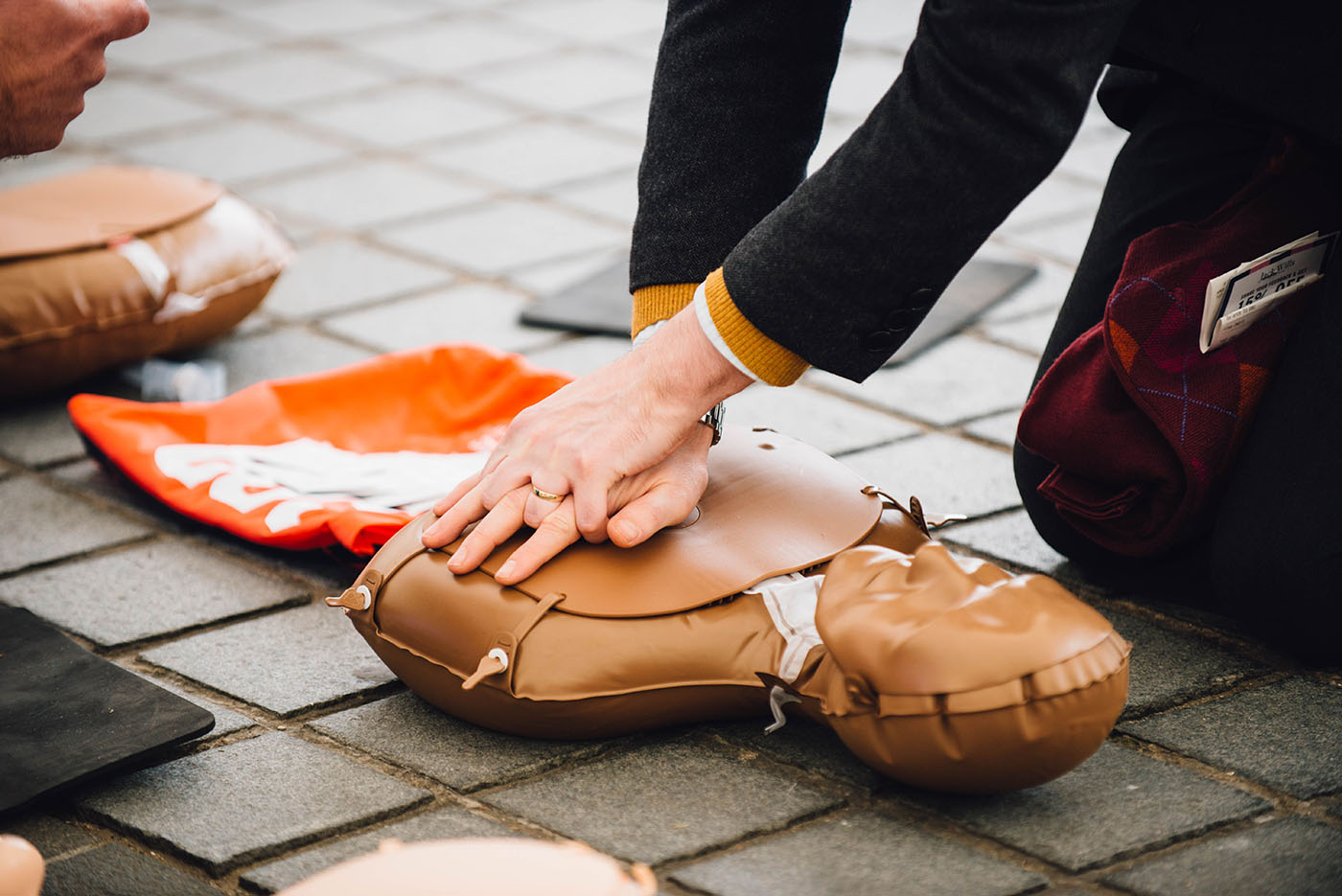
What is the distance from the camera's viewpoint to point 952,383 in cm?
228

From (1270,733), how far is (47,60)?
143cm

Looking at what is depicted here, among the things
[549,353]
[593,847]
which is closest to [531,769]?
[593,847]

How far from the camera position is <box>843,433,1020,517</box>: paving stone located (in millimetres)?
1902

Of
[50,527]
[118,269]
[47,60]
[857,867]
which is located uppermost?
[47,60]

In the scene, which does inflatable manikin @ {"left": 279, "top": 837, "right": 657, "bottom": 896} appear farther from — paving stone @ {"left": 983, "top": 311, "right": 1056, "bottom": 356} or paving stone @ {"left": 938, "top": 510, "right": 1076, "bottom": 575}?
paving stone @ {"left": 983, "top": 311, "right": 1056, "bottom": 356}

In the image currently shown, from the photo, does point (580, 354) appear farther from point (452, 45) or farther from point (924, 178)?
point (452, 45)

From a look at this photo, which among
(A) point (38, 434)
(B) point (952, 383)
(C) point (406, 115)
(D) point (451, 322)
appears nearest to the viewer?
(A) point (38, 434)

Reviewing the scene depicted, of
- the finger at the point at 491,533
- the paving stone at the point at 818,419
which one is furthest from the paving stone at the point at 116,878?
the paving stone at the point at 818,419

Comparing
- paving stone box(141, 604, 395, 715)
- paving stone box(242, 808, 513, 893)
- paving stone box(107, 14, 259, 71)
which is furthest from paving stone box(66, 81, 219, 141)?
paving stone box(242, 808, 513, 893)

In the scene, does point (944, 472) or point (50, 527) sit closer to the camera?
point (50, 527)

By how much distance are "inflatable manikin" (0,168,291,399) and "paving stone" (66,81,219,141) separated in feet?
3.90

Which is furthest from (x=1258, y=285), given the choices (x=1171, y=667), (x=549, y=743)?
(x=549, y=743)

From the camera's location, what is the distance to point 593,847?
47.9 inches

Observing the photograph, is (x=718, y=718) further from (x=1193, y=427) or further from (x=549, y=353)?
(x=549, y=353)
